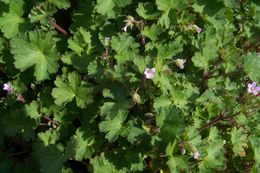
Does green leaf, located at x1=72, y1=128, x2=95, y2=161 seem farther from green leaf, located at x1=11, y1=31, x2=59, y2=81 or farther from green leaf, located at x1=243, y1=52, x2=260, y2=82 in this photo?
green leaf, located at x1=243, y1=52, x2=260, y2=82

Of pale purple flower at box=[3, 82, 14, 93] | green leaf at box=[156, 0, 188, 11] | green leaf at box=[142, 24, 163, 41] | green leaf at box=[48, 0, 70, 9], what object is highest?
green leaf at box=[156, 0, 188, 11]

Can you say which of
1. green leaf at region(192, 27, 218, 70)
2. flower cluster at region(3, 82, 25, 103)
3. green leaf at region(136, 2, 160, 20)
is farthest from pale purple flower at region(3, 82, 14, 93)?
green leaf at region(192, 27, 218, 70)

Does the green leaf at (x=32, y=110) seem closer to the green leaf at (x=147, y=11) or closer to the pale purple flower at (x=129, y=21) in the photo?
the pale purple flower at (x=129, y=21)

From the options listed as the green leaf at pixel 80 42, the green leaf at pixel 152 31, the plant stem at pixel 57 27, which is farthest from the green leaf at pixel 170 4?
the plant stem at pixel 57 27

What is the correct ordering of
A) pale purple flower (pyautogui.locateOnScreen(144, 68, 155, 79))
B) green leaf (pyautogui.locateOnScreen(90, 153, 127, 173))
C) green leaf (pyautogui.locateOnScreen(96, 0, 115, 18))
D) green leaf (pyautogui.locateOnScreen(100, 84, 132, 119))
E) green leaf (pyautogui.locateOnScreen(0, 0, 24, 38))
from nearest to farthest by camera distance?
pale purple flower (pyautogui.locateOnScreen(144, 68, 155, 79)), green leaf (pyautogui.locateOnScreen(100, 84, 132, 119)), green leaf (pyautogui.locateOnScreen(90, 153, 127, 173)), green leaf (pyautogui.locateOnScreen(96, 0, 115, 18)), green leaf (pyautogui.locateOnScreen(0, 0, 24, 38))

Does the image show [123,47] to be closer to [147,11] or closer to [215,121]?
[147,11]

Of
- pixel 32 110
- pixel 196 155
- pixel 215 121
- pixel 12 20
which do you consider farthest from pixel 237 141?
pixel 12 20

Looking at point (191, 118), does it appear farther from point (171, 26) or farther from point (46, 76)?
point (46, 76)
